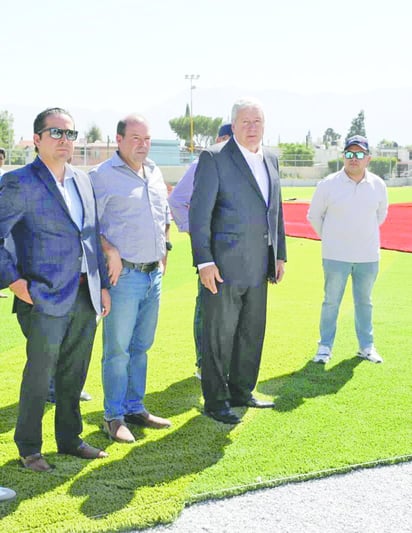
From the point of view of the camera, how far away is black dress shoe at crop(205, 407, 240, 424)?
4.87m

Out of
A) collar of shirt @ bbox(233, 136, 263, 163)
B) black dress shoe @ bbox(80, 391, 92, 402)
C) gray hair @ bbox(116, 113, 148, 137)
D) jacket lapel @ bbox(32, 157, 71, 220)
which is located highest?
gray hair @ bbox(116, 113, 148, 137)

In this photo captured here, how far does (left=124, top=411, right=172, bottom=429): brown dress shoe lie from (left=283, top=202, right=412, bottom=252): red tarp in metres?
10.1

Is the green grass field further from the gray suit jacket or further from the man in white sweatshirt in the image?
the gray suit jacket

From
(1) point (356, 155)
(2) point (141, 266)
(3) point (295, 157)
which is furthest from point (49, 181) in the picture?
(3) point (295, 157)

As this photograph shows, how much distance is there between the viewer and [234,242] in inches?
191

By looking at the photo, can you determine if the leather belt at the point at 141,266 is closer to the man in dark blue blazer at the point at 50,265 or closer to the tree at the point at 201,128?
the man in dark blue blazer at the point at 50,265

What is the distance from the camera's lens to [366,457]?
4.18 metres

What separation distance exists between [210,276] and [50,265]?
129cm

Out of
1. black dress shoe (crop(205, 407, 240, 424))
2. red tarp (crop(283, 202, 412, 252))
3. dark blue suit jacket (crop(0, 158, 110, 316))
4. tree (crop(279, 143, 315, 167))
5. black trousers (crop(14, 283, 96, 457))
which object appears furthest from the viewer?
tree (crop(279, 143, 315, 167))

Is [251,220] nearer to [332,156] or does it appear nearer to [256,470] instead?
[256,470]

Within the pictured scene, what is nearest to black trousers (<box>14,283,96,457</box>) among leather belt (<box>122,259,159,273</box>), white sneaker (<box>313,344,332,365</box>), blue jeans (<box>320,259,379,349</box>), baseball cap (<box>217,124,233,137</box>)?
leather belt (<box>122,259,159,273</box>)

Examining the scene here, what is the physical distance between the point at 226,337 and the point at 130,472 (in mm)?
1346

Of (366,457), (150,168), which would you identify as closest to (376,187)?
(150,168)

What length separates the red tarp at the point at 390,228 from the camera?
49.0 feet
